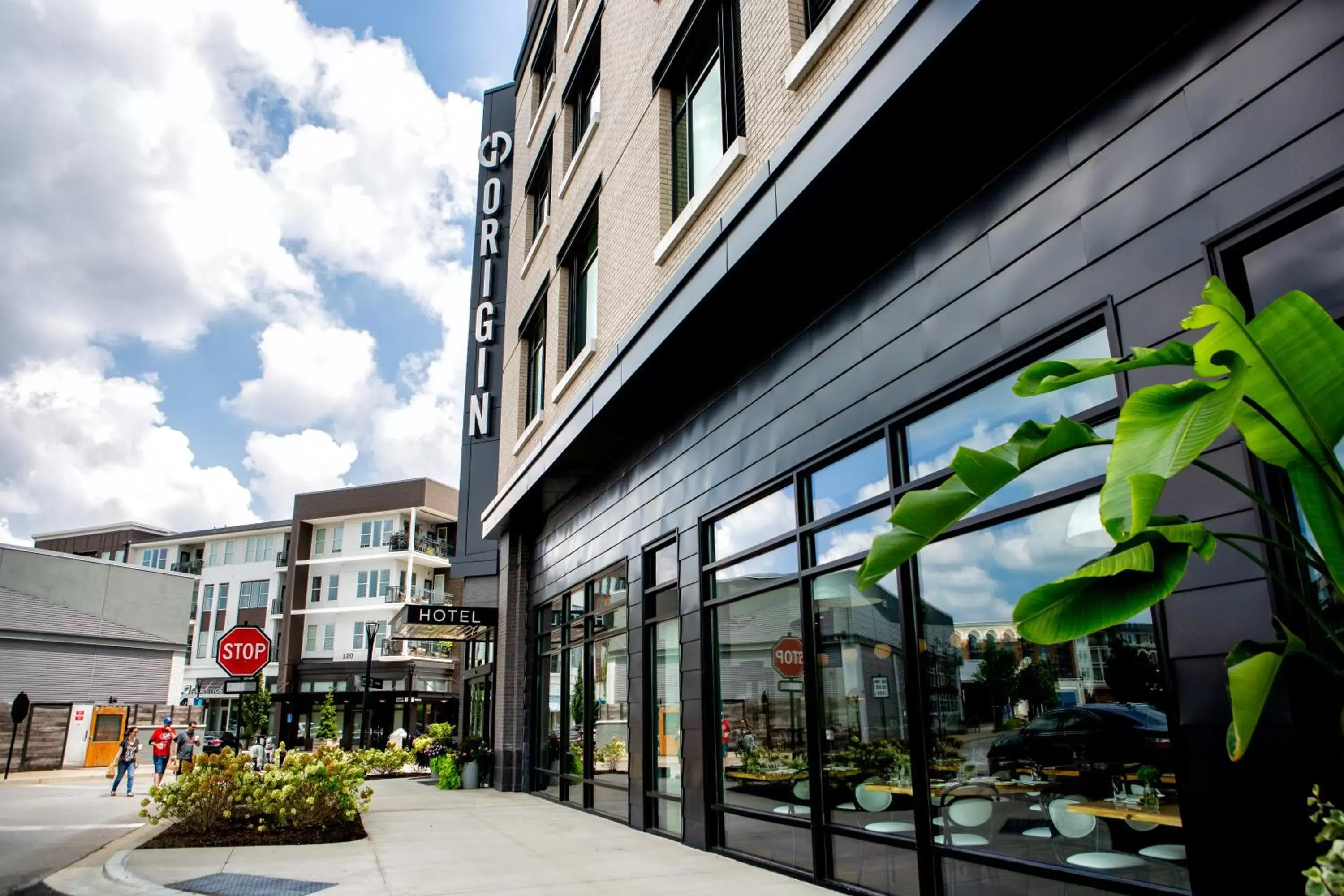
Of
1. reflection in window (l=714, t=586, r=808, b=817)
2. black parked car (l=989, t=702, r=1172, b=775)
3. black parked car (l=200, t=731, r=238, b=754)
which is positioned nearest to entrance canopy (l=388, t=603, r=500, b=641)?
black parked car (l=200, t=731, r=238, b=754)

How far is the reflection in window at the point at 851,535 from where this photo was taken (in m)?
8.02

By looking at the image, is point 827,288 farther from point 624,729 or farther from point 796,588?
point 624,729

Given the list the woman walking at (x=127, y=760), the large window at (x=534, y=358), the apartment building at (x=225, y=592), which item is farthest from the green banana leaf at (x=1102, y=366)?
the apartment building at (x=225, y=592)

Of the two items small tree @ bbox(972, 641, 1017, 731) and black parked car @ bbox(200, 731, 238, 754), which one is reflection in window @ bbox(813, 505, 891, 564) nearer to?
small tree @ bbox(972, 641, 1017, 731)

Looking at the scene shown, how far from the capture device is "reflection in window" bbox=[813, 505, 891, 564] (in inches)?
316

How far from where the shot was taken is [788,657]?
934 cm

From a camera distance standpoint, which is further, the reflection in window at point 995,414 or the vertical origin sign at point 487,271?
the vertical origin sign at point 487,271

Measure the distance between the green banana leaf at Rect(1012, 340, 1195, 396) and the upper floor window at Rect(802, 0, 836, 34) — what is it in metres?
6.46

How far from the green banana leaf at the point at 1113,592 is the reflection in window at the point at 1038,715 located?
2.36m

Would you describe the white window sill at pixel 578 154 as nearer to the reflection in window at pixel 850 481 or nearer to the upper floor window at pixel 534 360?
the upper floor window at pixel 534 360

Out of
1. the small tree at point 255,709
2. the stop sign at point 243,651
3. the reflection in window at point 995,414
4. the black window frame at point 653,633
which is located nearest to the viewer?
the reflection in window at point 995,414

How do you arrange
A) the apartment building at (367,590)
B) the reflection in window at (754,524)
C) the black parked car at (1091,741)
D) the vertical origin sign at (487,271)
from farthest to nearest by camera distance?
the apartment building at (367,590) → the vertical origin sign at (487,271) → the reflection in window at (754,524) → the black parked car at (1091,741)

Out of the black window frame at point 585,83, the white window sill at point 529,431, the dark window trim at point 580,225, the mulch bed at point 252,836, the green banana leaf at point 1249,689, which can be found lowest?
the mulch bed at point 252,836

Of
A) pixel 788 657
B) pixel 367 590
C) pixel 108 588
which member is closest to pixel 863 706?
pixel 788 657
